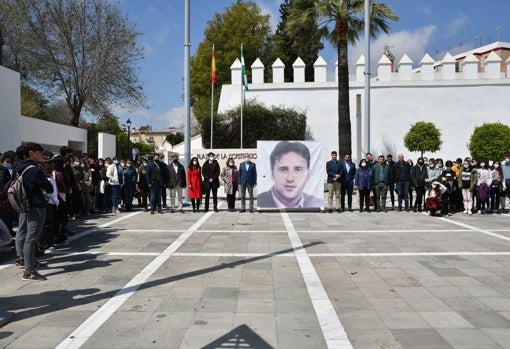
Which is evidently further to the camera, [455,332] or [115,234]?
[115,234]

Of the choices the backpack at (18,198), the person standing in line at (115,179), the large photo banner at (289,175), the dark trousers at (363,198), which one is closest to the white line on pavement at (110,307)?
the backpack at (18,198)

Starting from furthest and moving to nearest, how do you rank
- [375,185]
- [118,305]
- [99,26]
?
[99,26] < [375,185] < [118,305]

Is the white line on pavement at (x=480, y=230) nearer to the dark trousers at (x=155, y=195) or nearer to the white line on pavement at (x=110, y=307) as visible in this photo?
the white line on pavement at (x=110, y=307)

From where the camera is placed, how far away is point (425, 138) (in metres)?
28.1

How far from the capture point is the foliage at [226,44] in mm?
44562

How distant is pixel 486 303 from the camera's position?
5.29m

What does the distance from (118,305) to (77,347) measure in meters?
1.19

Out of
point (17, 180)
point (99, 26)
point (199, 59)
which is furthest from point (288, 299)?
point (199, 59)

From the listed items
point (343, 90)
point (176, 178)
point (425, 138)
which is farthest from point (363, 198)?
point (425, 138)

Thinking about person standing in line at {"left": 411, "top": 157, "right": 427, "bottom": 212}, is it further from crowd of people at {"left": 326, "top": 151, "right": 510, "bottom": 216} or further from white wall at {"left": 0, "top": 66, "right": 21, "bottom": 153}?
white wall at {"left": 0, "top": 66, "right": 21, "bottom": 153}

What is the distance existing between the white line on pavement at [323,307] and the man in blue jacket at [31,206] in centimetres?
385

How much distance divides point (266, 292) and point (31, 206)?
11.5 feet

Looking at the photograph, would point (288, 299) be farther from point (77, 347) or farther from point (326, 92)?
point (326, 92)

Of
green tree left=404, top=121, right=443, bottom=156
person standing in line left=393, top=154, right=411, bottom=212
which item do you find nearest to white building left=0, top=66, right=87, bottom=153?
person standing in line left=393, top=154, right=411, bottom=212
